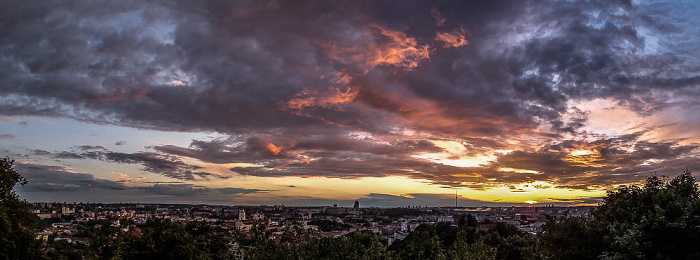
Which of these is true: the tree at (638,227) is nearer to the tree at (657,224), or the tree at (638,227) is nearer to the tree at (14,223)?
the tree at (657,224)

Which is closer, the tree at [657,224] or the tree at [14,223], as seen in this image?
the tree at [657,224]

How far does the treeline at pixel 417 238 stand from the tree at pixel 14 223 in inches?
1.5

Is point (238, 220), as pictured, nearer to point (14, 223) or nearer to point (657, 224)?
point (14, 223)

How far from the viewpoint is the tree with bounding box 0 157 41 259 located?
17.7 meters

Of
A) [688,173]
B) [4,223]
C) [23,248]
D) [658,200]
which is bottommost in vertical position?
[23,248]

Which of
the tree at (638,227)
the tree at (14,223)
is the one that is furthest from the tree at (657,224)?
the tree at (14,223)

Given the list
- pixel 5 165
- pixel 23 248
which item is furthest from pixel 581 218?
pixel 5 165

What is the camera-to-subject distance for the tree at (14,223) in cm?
1767

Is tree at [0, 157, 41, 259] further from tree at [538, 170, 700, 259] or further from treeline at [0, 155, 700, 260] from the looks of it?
tree at [538, 170, 700, 259]

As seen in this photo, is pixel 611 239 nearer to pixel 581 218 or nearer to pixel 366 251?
pixel 581 218

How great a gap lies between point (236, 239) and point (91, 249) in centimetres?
472

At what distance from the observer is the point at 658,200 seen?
613 inches

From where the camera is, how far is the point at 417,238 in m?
18.1

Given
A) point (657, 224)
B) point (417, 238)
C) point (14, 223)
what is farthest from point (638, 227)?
point (14, 223)
